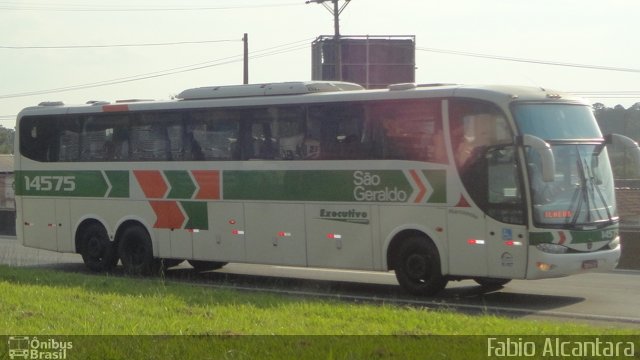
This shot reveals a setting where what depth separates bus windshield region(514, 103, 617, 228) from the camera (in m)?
14.6

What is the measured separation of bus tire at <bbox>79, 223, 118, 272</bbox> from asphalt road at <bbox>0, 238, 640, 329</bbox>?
0.92 meters

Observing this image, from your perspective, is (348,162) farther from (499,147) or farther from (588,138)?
(588,138)

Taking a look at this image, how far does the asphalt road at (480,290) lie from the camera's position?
1425 cm

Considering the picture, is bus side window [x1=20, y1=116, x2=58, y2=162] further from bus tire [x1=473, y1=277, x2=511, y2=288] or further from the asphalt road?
bus tire [x1=473, y1=277, x2=511, y2=288]

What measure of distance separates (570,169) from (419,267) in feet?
8.85

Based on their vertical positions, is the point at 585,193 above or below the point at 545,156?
below

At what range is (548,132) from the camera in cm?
1509

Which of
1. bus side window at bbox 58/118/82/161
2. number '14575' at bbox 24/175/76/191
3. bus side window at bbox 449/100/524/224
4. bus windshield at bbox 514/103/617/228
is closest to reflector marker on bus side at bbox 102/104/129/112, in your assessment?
bus side window at bbox 58/118/82/161

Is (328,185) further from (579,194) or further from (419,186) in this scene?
(579,194)

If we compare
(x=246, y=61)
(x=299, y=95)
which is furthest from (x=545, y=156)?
(x=246, y=61)

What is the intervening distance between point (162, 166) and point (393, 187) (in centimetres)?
506

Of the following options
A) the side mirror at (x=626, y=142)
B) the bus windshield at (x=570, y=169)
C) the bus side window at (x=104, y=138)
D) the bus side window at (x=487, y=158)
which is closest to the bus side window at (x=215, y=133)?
the bus side window at (x=104, y=138)

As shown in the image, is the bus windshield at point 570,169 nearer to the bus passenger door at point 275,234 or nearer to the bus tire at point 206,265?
the bus passenger door at point 275,234

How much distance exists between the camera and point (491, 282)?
16.4 meters
